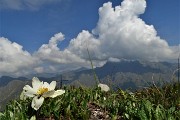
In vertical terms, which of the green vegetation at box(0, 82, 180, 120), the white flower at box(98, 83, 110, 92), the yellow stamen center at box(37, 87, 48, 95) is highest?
the white flower at box(98, 83, 110, 92)

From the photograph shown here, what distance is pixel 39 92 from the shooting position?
22.6 ft

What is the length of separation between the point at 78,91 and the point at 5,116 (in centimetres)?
309

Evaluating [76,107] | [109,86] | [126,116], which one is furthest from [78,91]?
[126,116]

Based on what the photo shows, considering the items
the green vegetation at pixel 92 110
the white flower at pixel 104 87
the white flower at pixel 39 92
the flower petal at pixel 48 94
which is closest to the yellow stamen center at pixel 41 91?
the white flower at pixel 39 92

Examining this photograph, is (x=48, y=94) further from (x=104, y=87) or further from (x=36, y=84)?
(x=104, y=87)

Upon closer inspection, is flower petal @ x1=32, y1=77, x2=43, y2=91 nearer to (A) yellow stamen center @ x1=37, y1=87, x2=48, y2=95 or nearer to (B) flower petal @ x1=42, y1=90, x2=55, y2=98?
(A) yellow stamen center @ x1=37, y1=87, x2=48, y2=95

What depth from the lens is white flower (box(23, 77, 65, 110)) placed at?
6.72m


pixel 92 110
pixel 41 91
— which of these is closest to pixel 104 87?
pixel 92 110

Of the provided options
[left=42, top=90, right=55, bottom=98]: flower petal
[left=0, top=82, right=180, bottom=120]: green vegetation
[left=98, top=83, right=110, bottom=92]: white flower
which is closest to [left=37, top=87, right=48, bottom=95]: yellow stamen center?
[left=42, top=90, right=55, bottom=98]: flower petal

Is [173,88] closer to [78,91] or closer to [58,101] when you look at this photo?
[78,91]

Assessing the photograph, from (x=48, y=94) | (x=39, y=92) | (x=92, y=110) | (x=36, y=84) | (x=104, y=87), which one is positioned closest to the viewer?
(x=48, y=94)

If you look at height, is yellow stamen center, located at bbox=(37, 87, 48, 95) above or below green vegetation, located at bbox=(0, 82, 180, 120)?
above

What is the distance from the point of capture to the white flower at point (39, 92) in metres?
6.72

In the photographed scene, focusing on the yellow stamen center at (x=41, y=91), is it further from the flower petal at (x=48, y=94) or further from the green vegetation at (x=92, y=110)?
the green vegetation at (x=92, y=110)
